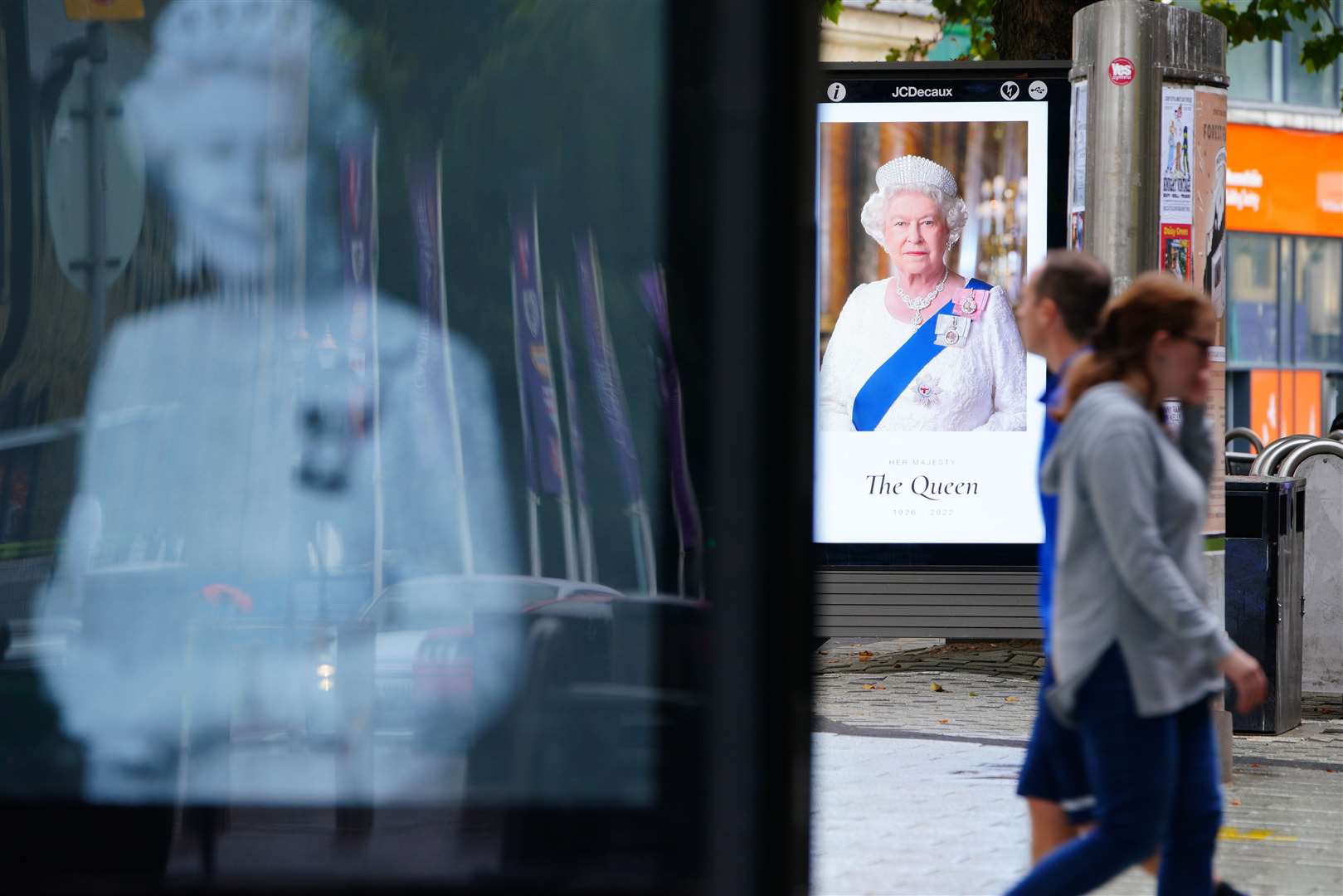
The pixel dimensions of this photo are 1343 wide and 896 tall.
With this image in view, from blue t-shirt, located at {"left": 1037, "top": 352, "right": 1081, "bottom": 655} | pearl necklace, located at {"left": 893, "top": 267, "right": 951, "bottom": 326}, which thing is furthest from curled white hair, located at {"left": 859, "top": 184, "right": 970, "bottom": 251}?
blue t-shirt, located at {"left": 1037, "top": 352, "right": 1081, "bottom": 655}

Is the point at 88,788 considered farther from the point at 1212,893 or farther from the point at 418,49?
the point at 1212,893

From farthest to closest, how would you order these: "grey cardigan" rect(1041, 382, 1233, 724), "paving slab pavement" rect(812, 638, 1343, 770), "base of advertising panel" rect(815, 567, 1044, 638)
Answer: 1. "base of advertising panel" rect(815, 567, 1044, 638)
2. "paving slab pavement" rect(812, 638, 1343, 770)
3. "grey cardigan" rect(1041, 382, 1233, 724)

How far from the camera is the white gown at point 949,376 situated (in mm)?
9039

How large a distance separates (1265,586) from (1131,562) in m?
4.75

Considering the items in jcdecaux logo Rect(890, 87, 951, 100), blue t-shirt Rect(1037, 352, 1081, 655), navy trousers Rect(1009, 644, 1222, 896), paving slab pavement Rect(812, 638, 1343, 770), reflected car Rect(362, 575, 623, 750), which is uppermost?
jcdecaux logo Rect(890, 87, 951, 100)

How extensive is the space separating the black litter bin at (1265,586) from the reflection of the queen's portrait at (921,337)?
3.94 ft

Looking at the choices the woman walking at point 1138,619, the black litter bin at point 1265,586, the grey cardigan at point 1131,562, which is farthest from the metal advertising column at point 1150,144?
the grey cardigan at point 1131,562

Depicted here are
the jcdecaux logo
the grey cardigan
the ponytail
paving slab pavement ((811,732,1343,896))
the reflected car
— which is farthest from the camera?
the jcdecaux logo

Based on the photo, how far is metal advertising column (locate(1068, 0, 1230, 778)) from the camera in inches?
258

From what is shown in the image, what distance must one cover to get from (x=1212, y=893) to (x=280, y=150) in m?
2.34

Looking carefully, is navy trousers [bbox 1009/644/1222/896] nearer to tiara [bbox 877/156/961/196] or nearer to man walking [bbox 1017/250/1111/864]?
man walking [bbox 1017/250/1111/864]

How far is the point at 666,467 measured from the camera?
3.60 m

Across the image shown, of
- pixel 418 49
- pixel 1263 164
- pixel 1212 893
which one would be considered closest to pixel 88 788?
pixel 418 49

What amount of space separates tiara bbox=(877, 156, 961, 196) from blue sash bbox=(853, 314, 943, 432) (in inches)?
24.7
